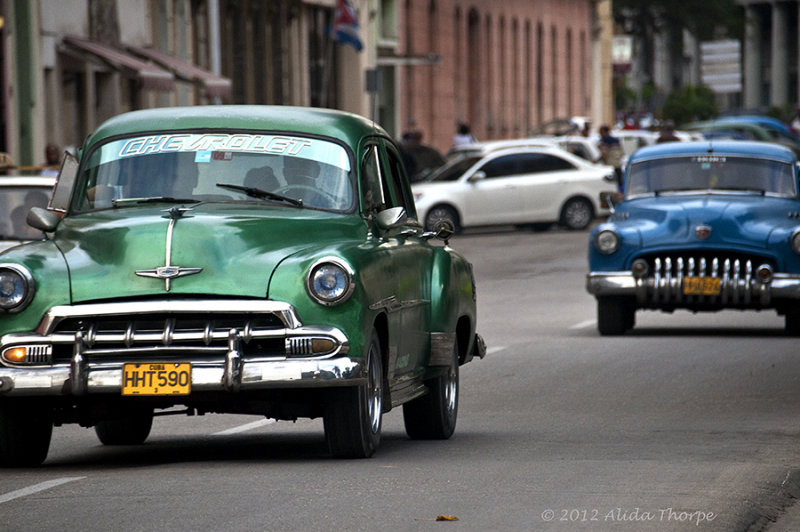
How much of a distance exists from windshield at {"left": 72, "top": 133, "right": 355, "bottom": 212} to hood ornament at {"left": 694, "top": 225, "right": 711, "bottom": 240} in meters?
8.06

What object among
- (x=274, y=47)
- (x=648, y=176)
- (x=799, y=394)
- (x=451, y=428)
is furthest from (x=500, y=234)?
(x=451, y=428)

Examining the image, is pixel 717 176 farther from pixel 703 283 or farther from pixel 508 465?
pixel 508 465

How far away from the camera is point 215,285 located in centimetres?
930

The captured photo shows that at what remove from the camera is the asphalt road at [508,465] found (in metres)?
8.02

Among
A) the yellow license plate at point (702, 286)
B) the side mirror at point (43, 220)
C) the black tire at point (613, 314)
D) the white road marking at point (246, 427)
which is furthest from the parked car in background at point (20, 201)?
the side mirror at point (43, 220)

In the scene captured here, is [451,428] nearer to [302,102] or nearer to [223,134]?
[223,134]

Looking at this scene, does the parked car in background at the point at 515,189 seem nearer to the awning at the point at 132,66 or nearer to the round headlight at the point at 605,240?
the awning at the point at 132,66

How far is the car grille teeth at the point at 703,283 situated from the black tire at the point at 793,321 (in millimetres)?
571

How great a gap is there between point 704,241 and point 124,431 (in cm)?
807

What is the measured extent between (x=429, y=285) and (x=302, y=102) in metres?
41.8

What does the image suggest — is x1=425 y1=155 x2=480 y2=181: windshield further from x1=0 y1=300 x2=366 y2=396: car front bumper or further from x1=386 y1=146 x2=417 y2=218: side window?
x1=0 y1=300 x2=366 y2=396: car front bumper

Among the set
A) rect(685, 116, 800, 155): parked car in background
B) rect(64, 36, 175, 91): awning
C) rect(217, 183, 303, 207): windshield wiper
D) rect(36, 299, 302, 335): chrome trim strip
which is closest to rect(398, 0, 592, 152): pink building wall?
rect(685, 116, 800, 155): parked car in background

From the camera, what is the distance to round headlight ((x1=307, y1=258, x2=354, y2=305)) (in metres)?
9.28

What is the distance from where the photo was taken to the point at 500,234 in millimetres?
39469
